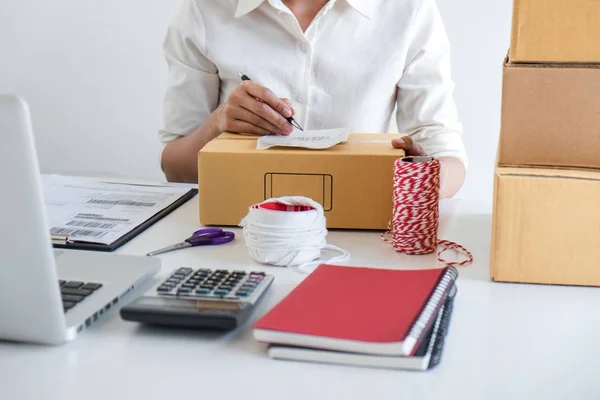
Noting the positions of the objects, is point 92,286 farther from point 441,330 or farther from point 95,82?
point 95,82

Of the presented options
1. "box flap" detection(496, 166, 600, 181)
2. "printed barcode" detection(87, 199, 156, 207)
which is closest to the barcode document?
"printed barcode" detection(87, 199, 156, 207)

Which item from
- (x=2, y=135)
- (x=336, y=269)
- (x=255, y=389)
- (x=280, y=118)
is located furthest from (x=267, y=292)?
(x=280, y=118)

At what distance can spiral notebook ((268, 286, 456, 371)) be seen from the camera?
74cm

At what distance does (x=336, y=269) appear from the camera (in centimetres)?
97

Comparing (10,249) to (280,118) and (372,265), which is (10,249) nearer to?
(372,265)

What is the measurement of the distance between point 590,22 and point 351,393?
0.56 meters

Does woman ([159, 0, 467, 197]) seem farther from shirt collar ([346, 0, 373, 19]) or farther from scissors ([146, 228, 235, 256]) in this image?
scissors ([146, 228, 235, 256])

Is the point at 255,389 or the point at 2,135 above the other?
the point at 2,135

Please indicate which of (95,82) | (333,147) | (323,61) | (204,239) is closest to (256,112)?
(333,147)

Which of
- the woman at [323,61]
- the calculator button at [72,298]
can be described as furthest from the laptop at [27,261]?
the woman at [323,61]

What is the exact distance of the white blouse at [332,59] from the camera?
168 cm

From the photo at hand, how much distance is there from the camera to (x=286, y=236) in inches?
40.5

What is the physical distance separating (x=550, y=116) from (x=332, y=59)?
0.77m

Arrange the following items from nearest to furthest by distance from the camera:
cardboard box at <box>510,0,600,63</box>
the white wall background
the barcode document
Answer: cardboard box at <box>510,0,600,63</box>
the barcode document
the white wall background
